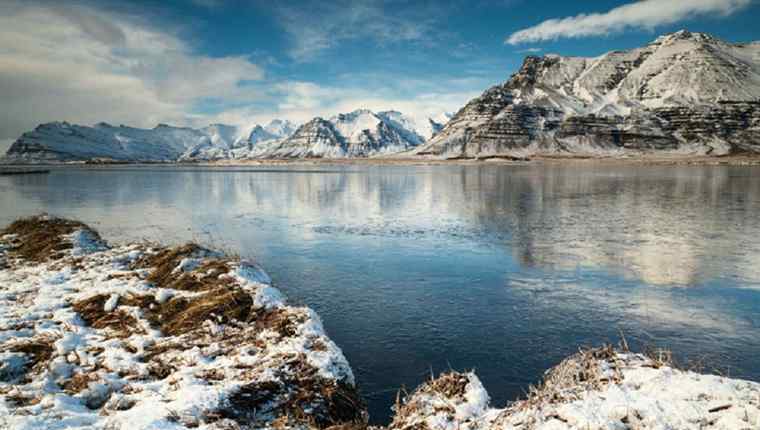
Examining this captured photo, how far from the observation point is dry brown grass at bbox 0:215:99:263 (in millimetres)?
17312

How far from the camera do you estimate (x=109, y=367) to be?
771 centimetres

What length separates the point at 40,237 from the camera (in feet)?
64.2

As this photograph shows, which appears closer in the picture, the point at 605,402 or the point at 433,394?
the point at 605,402

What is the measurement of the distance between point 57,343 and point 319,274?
857 centimetres

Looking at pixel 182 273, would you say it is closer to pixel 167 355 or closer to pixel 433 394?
pixel 167 355

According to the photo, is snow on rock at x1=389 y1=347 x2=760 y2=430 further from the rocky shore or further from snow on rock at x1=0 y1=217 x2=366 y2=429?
snow on rock at x1=0 y1=217 x2=366 y2=429

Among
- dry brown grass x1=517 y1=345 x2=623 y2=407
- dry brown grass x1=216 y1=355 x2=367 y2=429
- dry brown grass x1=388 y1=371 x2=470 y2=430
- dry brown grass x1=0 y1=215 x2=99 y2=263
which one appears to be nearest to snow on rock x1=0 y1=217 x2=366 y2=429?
dry brown grass x1=216 y1=355 x2=367 y2=429

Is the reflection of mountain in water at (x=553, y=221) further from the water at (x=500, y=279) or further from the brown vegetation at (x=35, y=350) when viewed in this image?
the brown vegetation at (x=35, y=350)

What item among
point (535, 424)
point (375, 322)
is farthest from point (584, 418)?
point (375, 322)

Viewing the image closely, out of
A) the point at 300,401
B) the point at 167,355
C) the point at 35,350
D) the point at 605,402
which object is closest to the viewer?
the point at 605,402

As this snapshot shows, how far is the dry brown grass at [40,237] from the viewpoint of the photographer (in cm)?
1731

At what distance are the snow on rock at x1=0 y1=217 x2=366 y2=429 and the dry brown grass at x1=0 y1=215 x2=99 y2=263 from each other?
405 cm

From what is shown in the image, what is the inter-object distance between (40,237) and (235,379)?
Answer: 18.4 m

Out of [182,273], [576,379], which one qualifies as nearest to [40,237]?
[182,273]
